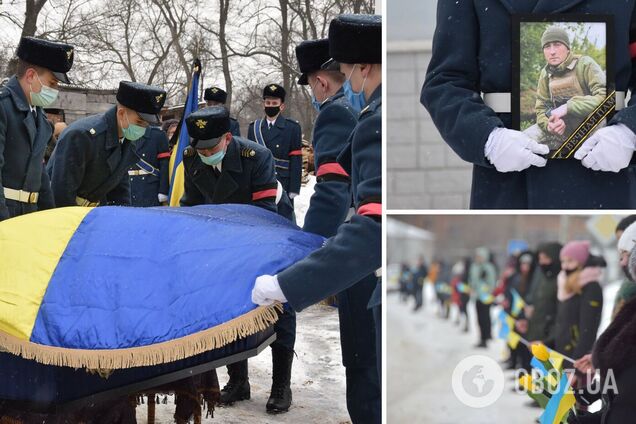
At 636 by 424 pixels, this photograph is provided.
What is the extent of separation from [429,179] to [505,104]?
0.74ft

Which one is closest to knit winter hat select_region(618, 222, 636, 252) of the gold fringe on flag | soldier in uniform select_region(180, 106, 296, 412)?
the gold fringe on flag

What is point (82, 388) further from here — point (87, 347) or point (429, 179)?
point (429, 179)

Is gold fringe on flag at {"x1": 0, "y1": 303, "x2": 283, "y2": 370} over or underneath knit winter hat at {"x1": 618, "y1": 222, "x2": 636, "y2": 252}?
underneath

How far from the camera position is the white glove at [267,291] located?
2438 mm

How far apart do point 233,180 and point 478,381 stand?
9.96 ft

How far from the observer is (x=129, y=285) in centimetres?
278

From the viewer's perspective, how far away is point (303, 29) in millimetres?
14562

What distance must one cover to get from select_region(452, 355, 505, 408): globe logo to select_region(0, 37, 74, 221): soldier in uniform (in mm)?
2931

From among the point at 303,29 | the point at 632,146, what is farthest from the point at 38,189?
the point at 303,29

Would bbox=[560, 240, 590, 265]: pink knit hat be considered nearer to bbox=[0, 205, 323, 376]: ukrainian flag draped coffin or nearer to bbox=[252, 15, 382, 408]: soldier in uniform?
bbox=[252, 15, 382, 408]: soldier in uniform

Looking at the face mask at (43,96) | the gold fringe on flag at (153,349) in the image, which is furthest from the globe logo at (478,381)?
the face mask at (43,96)

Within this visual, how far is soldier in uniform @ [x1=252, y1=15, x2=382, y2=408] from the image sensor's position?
216 centimetres

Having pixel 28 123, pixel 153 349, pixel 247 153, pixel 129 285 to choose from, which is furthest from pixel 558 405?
pixel 28 123

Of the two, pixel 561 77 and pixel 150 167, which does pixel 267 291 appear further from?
pixel 150 167
